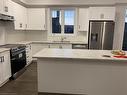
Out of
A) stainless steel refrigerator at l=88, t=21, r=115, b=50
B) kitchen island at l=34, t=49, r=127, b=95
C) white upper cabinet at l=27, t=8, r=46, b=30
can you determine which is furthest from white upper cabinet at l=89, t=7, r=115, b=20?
kitchen island at l=34, t=49, r=127, b=95

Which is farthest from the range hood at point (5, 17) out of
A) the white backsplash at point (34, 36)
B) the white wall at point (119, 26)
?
the white wall at point (119, 26)

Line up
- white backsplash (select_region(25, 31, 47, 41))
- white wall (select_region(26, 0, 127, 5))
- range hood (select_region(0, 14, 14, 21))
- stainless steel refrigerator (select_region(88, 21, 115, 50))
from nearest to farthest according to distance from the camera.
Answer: range hood (select_region(0, 14, 14, 21)), stainless steel refrigerator (select_region(88, 21, 115, 50)), white wall (select_region(26, 0, 127, 5)), white backsplash (select_region(25, 31, 47, 41))

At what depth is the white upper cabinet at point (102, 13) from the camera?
4.74m

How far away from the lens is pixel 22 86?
3295 mm

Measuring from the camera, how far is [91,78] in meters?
2.70

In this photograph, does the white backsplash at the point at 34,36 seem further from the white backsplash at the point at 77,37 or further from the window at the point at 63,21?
the window at the point at 63,21

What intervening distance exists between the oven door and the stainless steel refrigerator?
2455mm

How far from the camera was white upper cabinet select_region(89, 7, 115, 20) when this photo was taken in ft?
15.5

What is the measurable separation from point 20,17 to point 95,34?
283 cm

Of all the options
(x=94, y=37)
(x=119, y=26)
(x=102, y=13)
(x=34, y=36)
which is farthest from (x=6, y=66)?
(x=119, y=26)

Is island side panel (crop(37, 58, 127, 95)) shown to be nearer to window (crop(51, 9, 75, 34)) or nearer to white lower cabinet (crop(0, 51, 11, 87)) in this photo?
white lower cabinet (crop(0, 51, 11, 87))

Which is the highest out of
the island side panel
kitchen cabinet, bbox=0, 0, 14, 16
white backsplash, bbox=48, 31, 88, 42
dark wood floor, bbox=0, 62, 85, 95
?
kitchen cabinet, bbox=0, 0, 14, 16

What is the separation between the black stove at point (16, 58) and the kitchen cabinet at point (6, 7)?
100cm

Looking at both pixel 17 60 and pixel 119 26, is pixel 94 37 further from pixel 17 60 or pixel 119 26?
pixel 17 60
